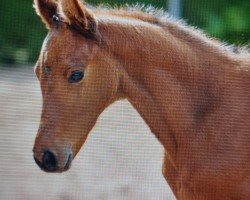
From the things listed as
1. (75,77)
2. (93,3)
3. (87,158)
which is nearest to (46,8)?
(75,77)

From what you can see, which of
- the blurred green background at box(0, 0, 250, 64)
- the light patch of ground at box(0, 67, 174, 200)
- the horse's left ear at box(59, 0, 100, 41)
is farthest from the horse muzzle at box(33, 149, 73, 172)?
the blurred green background at box(0, 0, 250, 64)

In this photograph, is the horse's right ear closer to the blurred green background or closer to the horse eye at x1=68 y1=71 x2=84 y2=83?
the horse eye at x1=68 y1=71 x2=84 y2=83

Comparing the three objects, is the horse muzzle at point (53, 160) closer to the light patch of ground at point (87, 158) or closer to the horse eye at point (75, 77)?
the horse eye at point (75, 77)

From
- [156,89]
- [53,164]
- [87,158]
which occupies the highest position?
[156,89]

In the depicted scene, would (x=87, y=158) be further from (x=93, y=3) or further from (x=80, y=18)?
(x=80, y=18)

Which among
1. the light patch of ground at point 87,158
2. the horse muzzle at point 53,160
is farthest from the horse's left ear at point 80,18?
the light patch of ground at point 87,158

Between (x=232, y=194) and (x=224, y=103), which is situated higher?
(x=224, y=103)

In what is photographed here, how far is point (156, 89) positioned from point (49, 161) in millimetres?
319

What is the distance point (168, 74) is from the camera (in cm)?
178

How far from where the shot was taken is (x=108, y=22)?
176cm

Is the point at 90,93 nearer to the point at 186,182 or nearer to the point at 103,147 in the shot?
the point at 186,182

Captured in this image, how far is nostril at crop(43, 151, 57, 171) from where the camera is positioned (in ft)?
5.48

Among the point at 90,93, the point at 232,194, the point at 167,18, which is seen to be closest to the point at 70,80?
the point at 90,93

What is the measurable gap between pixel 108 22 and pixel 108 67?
0.12 m
